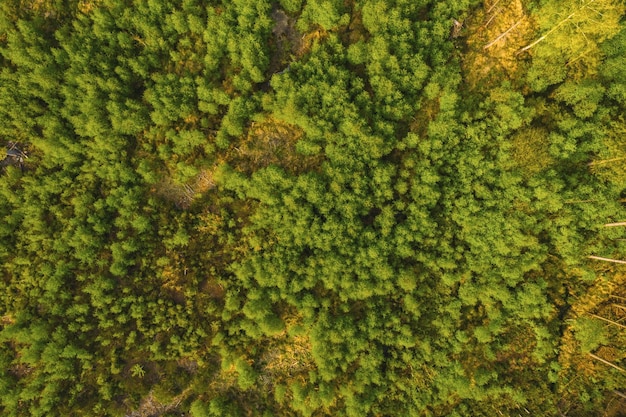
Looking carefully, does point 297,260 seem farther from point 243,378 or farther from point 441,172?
point 441,172

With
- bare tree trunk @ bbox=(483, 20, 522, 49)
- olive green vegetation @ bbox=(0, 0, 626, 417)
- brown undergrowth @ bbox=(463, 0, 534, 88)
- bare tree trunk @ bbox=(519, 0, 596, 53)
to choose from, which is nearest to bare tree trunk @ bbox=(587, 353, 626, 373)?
olive green vegetation @ bbox=(0, 0, 626, 417)

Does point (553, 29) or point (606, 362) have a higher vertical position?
point (553, 29)

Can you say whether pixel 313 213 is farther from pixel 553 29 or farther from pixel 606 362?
pixel 606 362

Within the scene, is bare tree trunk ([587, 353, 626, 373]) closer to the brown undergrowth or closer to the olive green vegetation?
the olive green vegetation

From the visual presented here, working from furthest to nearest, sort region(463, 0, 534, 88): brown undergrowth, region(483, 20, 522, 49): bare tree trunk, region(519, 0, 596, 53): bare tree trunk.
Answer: region(463, 0, 534, 88): brown undergrowth → region(483, 20, 522, 49): bare tree trunk → region(519, 0, 596, 53): bare tree trunk

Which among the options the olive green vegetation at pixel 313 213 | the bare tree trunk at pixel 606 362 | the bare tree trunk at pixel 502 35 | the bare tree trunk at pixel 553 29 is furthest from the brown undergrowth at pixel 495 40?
the bare tree trunk at pixel 606 362

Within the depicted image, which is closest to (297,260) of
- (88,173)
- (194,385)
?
(194,385)

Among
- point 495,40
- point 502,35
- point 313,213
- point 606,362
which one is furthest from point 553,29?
point 606,362

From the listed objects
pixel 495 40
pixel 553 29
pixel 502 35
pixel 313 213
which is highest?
pixel 553 29

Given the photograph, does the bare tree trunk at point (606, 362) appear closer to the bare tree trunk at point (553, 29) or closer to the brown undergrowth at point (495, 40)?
the brown undergrowth at point (495, 40)
